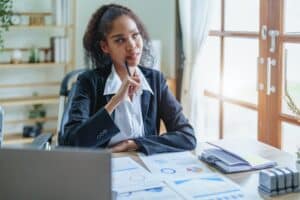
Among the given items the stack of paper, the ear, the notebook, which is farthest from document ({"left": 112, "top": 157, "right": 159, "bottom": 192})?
the ear

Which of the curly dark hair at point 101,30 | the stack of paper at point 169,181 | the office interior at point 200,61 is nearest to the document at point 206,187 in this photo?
the stack of paper at point 169,181

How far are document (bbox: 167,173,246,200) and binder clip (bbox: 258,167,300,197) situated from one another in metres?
0.07

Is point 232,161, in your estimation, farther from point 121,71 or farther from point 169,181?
point 121,71

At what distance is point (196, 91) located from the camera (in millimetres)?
3732

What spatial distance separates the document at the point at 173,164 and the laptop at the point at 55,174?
53cm

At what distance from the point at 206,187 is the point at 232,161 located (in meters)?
0.24

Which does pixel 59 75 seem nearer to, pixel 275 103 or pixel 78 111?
pixel 275 103

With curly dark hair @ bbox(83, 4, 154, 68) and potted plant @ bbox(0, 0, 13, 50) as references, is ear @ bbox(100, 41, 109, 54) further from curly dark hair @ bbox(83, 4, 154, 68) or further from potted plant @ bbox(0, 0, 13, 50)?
potted plant @ bbox(0, 0, 13, 50)

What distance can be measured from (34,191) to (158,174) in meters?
0.58

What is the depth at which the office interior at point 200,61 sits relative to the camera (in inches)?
118

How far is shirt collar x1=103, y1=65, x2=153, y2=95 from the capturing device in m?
2.00

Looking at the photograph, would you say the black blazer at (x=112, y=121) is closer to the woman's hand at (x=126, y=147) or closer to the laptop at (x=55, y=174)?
the woman's hand at (x=126, y=147)

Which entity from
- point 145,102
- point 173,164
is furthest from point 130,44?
point 173,164

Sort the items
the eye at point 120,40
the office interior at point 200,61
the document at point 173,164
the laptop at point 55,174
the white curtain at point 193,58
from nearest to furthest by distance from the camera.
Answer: the laptop at point 55,174 → the document at point 173,164 → the eye at point 120,40 → the office interior at point 200,61 → the white curtain at point 193,58
